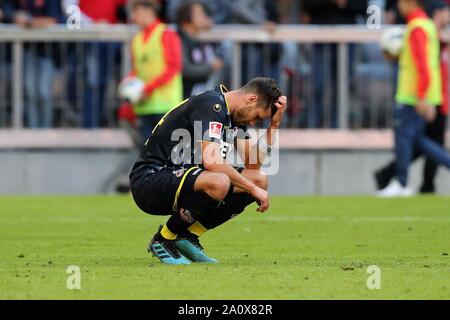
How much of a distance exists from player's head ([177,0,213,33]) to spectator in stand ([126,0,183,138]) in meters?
0.38

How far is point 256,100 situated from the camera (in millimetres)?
10609

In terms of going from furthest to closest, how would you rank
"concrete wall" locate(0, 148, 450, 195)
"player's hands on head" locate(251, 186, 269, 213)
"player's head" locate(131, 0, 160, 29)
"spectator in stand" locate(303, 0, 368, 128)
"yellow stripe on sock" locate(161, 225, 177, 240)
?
1. "spectator in stand" locate(303, 0, 368, 128)
2. "concrete wall" locate(0, 148, 450, 195)
3. "player's head" locate(131, 0, 160, 29)
4. "yellow stripe on sock" locate(161, 225, 177, 240)
5. "player's hands on head" locate(251, 186, 269, 213)

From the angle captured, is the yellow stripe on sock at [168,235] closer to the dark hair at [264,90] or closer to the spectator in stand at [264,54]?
the dark hair at [264,90]

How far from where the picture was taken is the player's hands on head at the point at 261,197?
33.8ft

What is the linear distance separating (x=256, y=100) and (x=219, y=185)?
Result: 70 cm

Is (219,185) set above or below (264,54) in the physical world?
above

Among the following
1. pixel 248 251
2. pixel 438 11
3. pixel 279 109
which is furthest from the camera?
pixel 438 11

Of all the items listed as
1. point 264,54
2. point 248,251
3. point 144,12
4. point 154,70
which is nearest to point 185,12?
point 144,12

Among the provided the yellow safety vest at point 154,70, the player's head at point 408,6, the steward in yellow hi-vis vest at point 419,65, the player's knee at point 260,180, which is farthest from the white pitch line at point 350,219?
the player's knee at point 260,180

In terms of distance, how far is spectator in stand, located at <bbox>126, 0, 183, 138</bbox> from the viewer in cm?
1806

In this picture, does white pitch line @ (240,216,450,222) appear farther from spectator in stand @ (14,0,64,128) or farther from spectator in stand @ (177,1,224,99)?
spectator in stand @ (14,0,64,128)

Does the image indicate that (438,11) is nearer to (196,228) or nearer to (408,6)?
(408,6)

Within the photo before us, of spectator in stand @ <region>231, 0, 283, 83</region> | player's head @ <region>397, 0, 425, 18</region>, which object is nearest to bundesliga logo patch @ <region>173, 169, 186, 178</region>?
player's head @ <region>397, 0, 425, 18</region>
